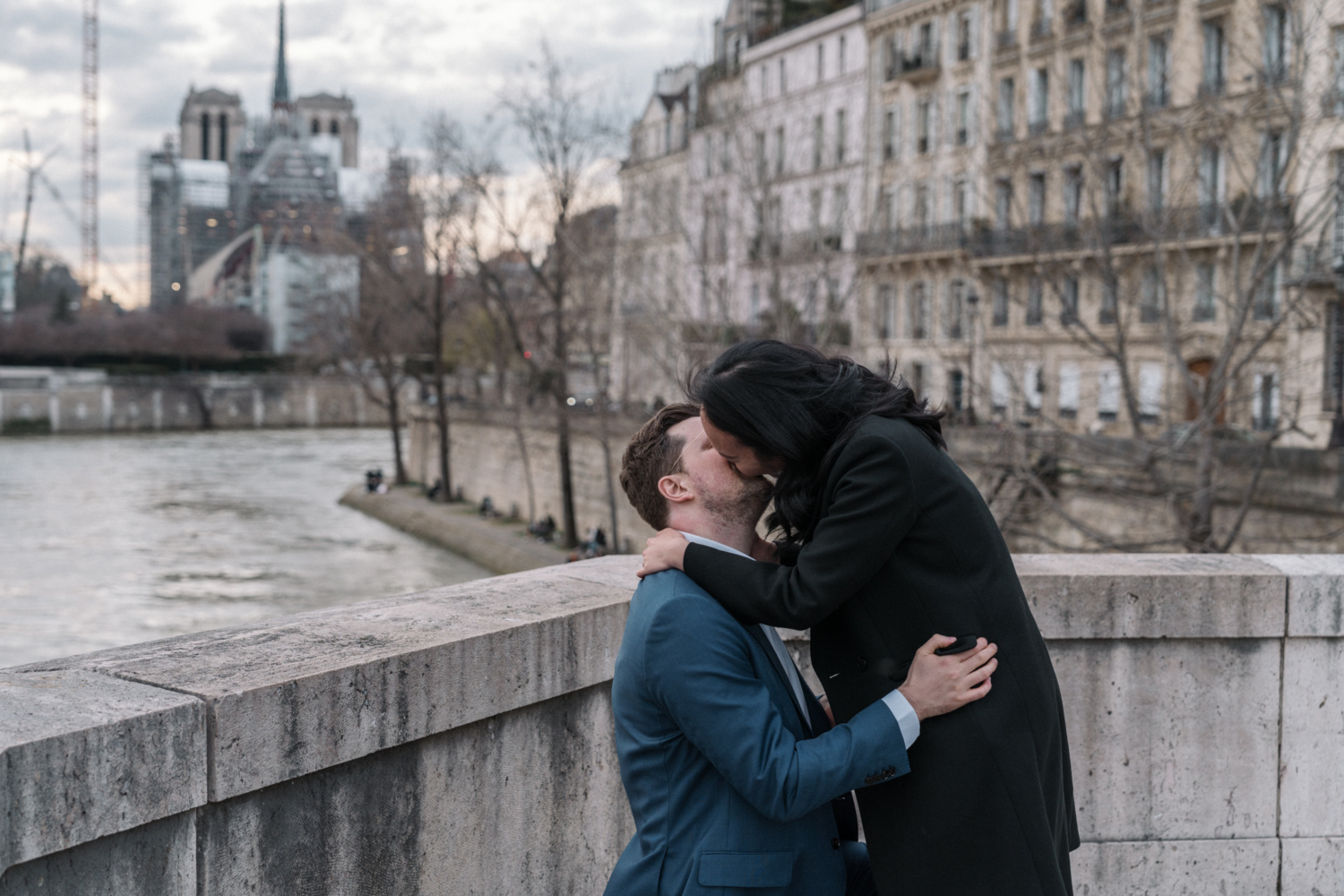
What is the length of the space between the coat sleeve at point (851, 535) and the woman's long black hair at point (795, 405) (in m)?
0.08

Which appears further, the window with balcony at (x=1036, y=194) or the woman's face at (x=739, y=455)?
the window with balcony at (x=1036, y=194)

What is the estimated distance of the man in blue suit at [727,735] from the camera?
2057 mm

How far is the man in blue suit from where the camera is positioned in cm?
206

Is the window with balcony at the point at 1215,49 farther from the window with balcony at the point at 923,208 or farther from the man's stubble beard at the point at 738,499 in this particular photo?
the man's stubble beard at the point at 738,499

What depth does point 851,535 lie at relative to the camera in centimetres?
201

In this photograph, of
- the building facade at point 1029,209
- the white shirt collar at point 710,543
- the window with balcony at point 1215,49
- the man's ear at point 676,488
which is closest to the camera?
the white shirt collar at point 710,543

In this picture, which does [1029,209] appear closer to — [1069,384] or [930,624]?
[1069,384]

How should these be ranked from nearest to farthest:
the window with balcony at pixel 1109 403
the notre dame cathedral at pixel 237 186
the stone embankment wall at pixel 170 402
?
1. the window with balcony at pixel 1109 403
2. the stone embankment wall at pixel 170 402
3. the notre dame cathedral at pixel 237 186

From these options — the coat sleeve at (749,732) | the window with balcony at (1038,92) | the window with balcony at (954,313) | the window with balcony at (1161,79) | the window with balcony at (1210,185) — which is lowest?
the coat sleeve at (749,732)

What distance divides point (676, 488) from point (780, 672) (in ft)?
1.26

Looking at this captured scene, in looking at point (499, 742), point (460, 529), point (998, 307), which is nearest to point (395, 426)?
point (460, 529)

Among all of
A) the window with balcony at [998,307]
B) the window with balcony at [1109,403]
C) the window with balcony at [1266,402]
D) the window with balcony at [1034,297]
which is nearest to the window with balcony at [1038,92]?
the window with balcony at [998,307]

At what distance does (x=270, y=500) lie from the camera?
45.3 m

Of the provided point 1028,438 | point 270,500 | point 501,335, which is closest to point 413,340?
point 270,500
